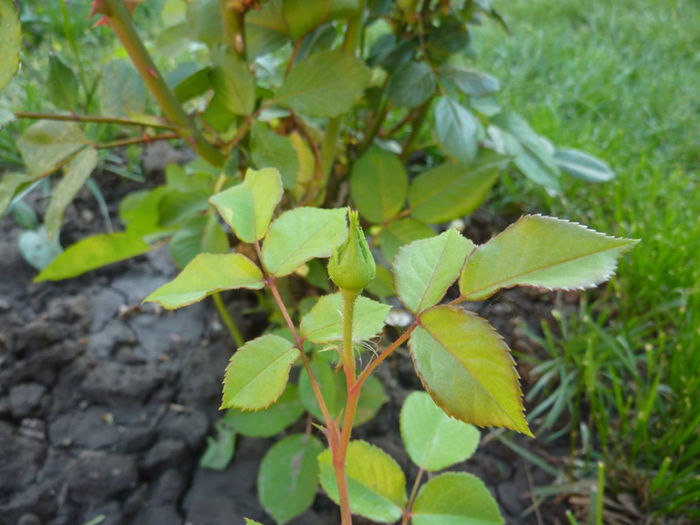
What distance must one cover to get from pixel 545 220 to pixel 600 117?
1.71 meters

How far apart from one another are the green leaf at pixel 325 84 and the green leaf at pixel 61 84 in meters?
0.27

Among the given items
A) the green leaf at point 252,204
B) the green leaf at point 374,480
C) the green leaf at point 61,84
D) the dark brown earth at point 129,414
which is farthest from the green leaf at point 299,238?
the dark brown earth at point 129,414

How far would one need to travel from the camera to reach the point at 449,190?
31.8 inches

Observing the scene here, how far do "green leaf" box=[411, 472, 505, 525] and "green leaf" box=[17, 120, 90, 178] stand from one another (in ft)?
1.88

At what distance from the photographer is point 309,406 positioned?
0.77 m

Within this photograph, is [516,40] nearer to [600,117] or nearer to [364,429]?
[600,117]

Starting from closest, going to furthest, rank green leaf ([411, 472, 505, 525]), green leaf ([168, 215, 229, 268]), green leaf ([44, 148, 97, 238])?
green leaf ([411, 472, 505, 525]), green leaf ([44, 148, 97, 238]), green leaf ([168, 215, 229, 268])

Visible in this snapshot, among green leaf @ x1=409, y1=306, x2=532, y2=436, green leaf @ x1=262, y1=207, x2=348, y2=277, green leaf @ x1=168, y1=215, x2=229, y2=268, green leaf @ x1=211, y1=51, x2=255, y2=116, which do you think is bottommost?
green leaf @ x1=168, y1=215, x2=229, y2=268

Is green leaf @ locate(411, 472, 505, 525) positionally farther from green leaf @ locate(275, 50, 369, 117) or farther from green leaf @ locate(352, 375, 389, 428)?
green leaf @ locate(275, 50, 369, 117)

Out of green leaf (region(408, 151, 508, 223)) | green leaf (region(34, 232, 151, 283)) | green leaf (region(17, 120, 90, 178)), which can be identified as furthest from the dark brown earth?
green leaf (region(17, 120, 90, 178))

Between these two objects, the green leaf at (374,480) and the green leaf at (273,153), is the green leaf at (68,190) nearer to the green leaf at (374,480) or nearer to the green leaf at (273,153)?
the green leaf at (273,153)

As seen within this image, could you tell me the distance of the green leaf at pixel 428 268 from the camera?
0.34 m

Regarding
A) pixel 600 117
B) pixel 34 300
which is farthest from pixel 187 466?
pixel 600 117

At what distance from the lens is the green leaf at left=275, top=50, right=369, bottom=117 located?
658 millimetres
